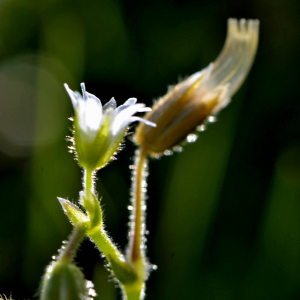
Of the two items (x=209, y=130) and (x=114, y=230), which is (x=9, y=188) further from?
(x=209, y=130)

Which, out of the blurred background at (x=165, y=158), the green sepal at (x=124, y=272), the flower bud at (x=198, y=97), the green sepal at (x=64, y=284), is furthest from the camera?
the blurred background at (x=165, y=158)

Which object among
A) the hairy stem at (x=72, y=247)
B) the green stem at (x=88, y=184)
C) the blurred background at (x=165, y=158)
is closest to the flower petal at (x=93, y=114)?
the green stem at (x=88, y=184)

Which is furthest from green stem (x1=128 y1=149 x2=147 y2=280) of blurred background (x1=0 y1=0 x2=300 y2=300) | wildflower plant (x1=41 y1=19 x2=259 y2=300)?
blurred background (x1=0 y1=0 x2=300 y2=300)

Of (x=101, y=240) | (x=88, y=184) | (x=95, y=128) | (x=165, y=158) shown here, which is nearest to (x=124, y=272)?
(x=101, y=240)

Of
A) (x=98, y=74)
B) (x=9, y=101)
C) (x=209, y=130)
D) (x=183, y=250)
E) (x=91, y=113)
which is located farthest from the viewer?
(x=9, y=101)

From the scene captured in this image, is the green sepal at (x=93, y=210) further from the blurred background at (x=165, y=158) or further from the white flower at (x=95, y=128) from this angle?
the blurred background at (x=165, y=158)

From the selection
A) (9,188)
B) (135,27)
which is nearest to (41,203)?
(9,188)
